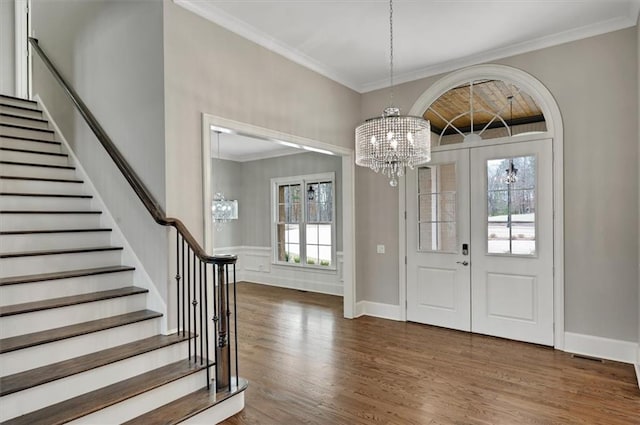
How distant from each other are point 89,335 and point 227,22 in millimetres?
2858

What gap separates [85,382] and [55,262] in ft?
4.01

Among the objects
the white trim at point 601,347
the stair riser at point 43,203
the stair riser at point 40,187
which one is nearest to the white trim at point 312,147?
the stair riser at point 43,203

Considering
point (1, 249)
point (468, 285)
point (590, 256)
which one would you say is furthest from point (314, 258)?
point (1, 249)

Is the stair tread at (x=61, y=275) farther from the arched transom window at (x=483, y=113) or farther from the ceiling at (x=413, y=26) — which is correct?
the arched transom window at (x=483, y=113)

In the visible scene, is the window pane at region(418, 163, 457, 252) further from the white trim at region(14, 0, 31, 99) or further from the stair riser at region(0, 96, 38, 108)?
the white trim at region(14, 0, 31, 99)

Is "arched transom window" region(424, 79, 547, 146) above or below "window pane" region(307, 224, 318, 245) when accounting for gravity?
above

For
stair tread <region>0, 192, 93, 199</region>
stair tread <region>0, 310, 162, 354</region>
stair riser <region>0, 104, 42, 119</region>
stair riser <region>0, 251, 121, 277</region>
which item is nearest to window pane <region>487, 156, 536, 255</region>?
stair tread <region>0, 310, 162, 354</region>

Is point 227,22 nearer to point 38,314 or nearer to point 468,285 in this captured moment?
point 38,314

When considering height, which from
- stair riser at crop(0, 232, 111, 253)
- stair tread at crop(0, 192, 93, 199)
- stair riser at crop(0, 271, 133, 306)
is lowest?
stair riser at crop(0, 271, 133, 306)

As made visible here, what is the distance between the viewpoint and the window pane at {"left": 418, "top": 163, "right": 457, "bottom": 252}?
15.2 feet

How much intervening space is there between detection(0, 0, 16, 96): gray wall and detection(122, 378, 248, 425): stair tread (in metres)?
5.38

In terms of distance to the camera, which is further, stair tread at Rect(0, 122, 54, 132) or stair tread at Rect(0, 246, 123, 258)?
stair tread at Rect(0, 122, 54, 132)

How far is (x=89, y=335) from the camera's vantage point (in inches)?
103

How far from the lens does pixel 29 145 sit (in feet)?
13.1
